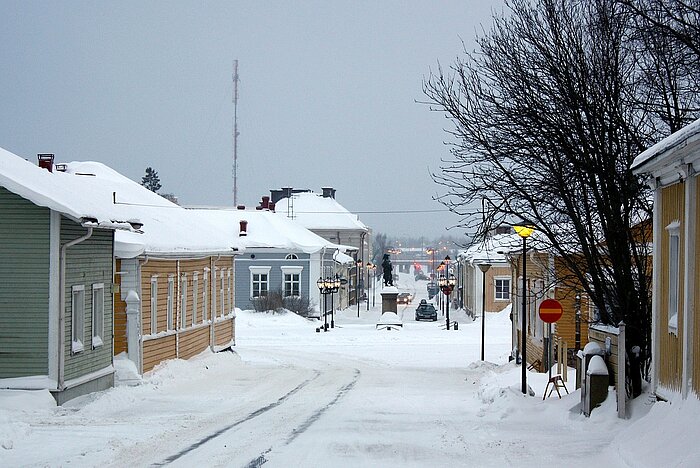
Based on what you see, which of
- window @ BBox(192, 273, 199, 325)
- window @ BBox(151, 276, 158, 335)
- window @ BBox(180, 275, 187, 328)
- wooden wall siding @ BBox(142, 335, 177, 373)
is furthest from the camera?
window @ BBox(192, 273, 199, 325)

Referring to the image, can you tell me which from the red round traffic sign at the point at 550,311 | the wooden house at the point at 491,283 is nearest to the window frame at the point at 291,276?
the wooden house at the point at 491,283

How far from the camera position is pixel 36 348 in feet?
64.1

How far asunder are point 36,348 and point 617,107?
11.6 m

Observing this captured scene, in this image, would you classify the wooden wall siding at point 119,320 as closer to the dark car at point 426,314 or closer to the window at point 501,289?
the window at point 501,289

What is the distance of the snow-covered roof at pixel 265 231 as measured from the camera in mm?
71250

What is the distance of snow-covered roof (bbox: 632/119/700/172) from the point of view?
11.4m

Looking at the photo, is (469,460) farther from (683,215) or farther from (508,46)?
(508,46)

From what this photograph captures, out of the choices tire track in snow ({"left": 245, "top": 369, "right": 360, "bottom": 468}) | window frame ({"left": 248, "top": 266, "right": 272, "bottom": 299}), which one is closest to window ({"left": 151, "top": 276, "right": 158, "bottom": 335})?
tire track in snow ({"left": 245, "top": 369, "right": 360, "bottom": 468})

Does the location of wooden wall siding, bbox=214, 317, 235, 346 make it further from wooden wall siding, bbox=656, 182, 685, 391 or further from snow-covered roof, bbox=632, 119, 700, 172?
snow-covered roof, bbox=632, 119, 700, 172

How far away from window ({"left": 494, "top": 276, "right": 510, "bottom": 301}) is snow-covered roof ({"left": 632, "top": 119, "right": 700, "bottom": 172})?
56384mm

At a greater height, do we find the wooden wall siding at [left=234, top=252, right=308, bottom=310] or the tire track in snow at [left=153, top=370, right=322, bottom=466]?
the wooden wall siding at [left=234, top=252, right=308, bottom=310]

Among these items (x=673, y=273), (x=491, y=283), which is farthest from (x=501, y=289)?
(x=673, y=273)

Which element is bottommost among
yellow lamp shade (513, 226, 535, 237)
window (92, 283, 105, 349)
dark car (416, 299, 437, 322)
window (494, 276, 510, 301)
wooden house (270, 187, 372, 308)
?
dark car (416, 299, 437, 322)

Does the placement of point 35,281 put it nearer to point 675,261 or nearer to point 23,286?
point 23,286
